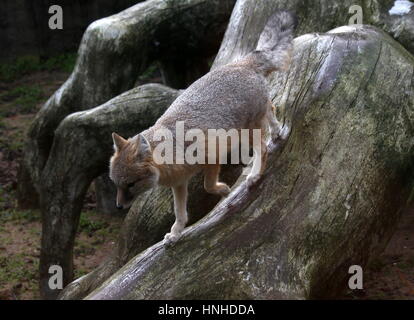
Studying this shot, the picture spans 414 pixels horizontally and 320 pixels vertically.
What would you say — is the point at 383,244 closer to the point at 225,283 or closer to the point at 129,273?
the point at 225,283

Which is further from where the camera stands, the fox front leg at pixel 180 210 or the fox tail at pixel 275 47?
the fox tail at pixel 275 47

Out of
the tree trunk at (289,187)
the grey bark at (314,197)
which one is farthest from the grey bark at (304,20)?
the grey bark at (314,197)

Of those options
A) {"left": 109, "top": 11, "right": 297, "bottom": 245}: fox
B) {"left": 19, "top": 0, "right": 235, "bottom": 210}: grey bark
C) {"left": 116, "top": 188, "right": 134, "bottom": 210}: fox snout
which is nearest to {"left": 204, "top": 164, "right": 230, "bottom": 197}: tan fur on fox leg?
{"left": 109, "top": 11, "right": 297, "bottom": 245}: fox

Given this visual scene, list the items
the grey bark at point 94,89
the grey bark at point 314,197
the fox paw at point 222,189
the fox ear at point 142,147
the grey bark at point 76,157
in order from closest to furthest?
the grey bark at point 314,197 → the fox ear at point 142,147 → the fox paw at point 222,189 → the grey bark at point 76,157 → the grey bark at point 94,89

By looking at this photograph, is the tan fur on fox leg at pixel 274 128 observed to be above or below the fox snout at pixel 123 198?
above

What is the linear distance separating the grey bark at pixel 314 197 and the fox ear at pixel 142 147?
2.07 ft

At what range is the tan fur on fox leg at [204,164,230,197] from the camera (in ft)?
16.3

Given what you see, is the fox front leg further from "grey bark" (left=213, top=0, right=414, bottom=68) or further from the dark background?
the dark background

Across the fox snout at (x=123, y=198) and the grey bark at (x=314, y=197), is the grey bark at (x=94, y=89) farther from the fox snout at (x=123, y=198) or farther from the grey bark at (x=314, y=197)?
the fox snout at (x=123, y=198)

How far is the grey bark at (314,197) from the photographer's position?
438cm

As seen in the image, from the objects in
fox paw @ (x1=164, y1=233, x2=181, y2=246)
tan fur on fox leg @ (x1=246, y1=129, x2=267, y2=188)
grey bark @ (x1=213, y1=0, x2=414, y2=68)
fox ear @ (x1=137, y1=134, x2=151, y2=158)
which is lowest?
fox paw @ (x1=164, y1=233, x2=181, y2=246)

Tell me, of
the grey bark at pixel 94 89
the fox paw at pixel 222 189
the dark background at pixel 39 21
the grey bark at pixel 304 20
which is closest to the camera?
the fox paw at pixel 222 189

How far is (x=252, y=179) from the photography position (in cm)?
486

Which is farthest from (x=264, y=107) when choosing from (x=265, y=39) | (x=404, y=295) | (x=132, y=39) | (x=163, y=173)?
(x=132, y=39)
